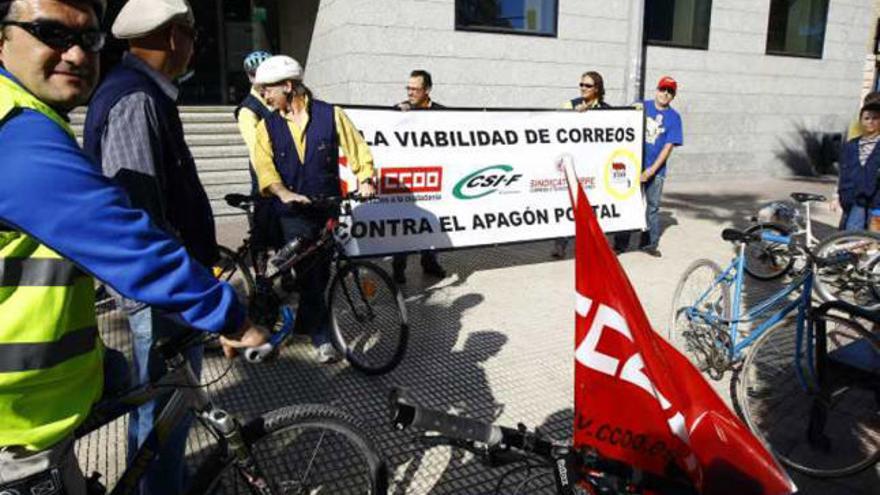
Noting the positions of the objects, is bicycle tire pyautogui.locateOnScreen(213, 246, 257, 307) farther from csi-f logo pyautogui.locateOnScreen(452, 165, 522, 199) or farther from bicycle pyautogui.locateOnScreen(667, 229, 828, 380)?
bicycle pyautogui.locateOnScreen(667, 229, 828, 380)

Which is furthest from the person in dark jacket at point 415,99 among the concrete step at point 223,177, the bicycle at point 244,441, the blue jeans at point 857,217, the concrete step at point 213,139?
the concrete step at point 213,139

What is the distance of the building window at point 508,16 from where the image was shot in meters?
10.2

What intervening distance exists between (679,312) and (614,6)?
28.7 ft

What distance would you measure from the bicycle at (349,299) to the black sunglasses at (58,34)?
2.43 meters

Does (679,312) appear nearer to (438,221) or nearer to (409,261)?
(438,221)

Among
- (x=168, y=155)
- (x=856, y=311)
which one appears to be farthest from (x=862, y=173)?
(x=168, y=155)

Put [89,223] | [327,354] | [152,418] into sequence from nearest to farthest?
[89,223], [152,418], [327,354]

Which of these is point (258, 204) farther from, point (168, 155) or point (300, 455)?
point (300, 455)

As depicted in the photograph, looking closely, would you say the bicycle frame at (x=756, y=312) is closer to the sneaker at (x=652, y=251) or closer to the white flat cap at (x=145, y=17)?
the sneaker at (x=652, y=251)

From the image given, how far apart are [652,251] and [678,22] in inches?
302

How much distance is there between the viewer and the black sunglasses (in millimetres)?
1436

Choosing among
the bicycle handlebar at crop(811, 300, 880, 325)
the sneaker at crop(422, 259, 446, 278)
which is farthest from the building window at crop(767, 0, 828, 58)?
the bicycle handlebar at crop(811, 300, 880, 325)

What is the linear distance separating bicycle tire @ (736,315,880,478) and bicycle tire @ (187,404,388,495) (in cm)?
208

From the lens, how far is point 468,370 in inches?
166
